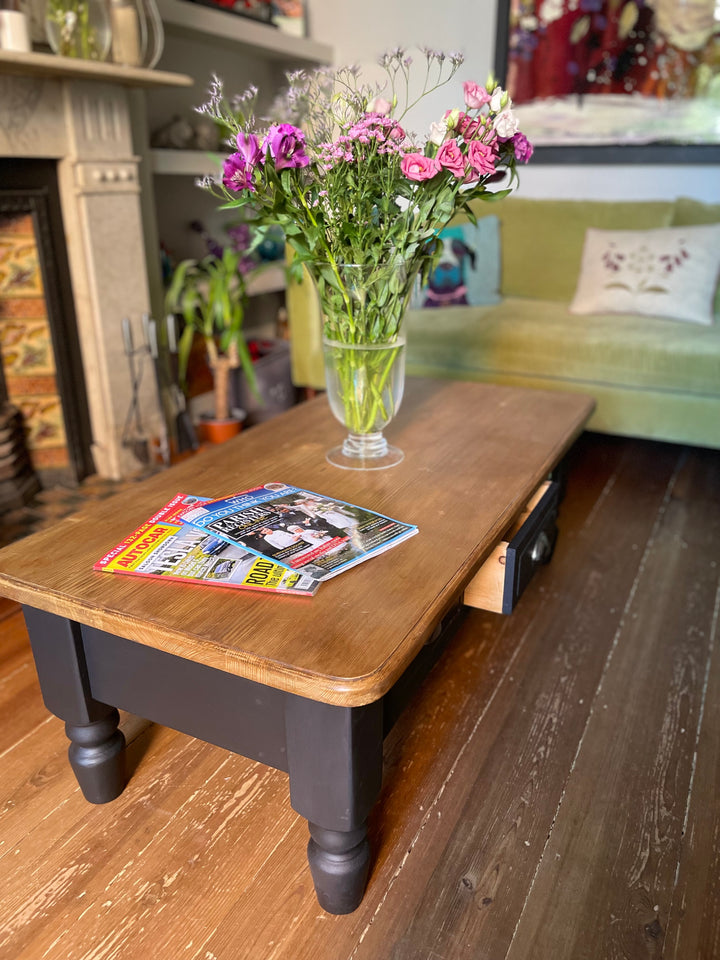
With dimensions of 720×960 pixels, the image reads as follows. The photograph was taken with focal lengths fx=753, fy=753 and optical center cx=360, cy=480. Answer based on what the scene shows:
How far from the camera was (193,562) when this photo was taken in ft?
3.23

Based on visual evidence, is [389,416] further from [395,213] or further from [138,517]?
[138,517]

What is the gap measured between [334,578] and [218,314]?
1698 millimetres

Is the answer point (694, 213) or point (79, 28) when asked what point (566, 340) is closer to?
point (694, 213)

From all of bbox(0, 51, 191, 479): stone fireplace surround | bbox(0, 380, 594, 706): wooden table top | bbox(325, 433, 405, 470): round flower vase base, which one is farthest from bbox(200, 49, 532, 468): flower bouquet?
bbox(0, 51, 191, 479): stone fireplace surround

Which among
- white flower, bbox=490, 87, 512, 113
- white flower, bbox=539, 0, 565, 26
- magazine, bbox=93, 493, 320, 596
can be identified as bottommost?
magazine, bbox=93, 493, 320, 596

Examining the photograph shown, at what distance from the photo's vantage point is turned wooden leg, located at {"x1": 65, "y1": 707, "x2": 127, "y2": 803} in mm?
1106

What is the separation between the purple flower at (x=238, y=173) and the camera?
114cm

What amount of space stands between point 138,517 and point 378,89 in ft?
2.45

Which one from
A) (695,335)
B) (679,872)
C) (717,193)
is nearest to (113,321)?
(695,335)

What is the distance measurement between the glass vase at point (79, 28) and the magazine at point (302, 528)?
60.6 inches

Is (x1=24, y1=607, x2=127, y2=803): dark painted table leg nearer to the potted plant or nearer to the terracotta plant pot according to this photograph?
the potted plant

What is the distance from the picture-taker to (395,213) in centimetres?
121

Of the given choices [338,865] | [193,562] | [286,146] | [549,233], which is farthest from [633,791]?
[549,233]

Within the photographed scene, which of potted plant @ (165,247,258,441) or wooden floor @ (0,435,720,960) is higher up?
potted plant @ (165,247,258,441)
